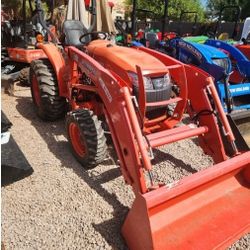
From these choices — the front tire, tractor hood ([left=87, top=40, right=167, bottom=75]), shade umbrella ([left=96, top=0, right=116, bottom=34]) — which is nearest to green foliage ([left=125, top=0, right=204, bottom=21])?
shade umbrella ([left=96, top=0, right=116, bottom=34])

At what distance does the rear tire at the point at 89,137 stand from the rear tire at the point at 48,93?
899 mm

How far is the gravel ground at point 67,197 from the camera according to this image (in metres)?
2.48

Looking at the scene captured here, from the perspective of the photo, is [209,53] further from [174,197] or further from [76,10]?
[76,10]

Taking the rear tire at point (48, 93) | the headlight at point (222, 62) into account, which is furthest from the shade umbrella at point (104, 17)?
the headlight at point (222, 62)

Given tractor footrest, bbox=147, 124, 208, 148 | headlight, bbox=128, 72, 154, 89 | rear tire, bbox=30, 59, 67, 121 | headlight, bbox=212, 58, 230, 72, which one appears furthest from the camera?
headlight, bbox=212, 58, 230, 72

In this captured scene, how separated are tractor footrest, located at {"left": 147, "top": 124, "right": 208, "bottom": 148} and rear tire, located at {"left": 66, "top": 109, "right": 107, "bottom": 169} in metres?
0.55

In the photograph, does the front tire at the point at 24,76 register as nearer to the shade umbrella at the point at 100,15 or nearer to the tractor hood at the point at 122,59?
the shade umbrella at the point at 100,15

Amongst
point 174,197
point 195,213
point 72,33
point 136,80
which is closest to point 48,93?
point 72,33

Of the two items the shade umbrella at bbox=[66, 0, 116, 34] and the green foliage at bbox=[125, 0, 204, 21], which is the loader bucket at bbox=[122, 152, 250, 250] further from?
the green foliage at bbox=[125, 0, 204, 21]

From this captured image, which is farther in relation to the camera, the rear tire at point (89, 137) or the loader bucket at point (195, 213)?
the rear tire at point (89, 137)

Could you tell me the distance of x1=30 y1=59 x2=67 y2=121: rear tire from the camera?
4.22m

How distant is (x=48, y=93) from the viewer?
4.20 m

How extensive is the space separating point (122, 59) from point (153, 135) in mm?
931

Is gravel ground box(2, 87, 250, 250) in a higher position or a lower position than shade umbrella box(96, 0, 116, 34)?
lower
